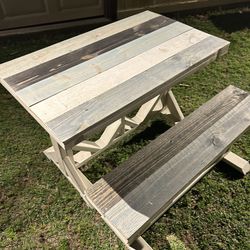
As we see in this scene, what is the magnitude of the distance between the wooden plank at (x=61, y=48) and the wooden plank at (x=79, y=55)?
0.04m

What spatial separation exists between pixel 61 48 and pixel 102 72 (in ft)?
1.42

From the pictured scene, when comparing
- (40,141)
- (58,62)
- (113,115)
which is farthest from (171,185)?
(40,141)

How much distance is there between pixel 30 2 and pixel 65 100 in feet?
10.0

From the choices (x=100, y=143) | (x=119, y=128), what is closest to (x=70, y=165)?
(x=100, y=143)

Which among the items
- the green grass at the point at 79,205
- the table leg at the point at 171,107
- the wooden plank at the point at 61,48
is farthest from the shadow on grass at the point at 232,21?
the wooden plank at the point at 61,48

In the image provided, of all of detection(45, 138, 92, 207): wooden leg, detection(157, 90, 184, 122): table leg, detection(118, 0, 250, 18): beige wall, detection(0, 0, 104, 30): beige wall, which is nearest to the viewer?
detection(45, 138, 92, 207): wooden leg

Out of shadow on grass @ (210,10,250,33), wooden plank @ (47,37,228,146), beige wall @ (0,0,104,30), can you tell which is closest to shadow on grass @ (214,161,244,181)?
wooden plank @ (47,37,228,146)

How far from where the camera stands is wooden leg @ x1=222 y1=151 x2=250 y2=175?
264cm

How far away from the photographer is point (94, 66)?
200 cm

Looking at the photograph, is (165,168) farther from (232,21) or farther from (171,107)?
(232,21)

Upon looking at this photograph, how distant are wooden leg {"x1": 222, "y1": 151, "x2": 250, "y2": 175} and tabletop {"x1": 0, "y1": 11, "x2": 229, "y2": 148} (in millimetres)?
983

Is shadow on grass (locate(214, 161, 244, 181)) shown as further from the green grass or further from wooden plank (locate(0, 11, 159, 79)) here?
wooden plank (locate(0, 11, 159, 79))

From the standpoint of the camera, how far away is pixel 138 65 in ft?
6.59

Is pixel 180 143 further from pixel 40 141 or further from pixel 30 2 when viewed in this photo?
pixel 30 2
